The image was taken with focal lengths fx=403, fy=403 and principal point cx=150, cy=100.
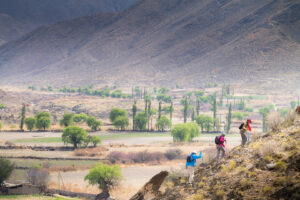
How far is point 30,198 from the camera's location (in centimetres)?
4816

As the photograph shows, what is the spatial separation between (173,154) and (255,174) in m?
67.3

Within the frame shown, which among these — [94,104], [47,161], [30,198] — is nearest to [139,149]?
[47,161]

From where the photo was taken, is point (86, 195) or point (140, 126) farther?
point (140, 126)

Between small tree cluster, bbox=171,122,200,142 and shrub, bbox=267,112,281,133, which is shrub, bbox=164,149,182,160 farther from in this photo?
shrub, bbox=267,112,281,133

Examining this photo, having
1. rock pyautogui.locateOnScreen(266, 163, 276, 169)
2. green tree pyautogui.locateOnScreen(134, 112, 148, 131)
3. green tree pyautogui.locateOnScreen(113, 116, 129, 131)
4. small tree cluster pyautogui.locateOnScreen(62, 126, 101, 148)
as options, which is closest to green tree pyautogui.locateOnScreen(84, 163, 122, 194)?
small tree cluster pyautogui.locateOnScreen(62, 126, 101, 148)

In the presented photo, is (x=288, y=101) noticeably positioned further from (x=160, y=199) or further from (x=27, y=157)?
(x=160, y=199)

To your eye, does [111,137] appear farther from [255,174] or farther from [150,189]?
[255,174]

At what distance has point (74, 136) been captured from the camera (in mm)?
89438

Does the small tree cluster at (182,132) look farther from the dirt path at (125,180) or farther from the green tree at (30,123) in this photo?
the green tree at (30,123)

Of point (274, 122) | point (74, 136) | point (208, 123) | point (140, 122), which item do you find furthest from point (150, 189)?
point (208, 123)

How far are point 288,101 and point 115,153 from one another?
131 m

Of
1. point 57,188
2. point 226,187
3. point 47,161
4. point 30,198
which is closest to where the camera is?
point 226,187

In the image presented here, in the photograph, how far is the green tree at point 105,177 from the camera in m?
56.9

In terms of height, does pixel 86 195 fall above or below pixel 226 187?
below
